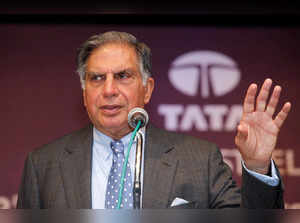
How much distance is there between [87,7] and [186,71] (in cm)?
88

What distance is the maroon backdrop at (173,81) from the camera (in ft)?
11.4

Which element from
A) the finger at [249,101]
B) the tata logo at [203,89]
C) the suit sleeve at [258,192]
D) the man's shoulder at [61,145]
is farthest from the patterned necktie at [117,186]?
the tata logo at [203,89]

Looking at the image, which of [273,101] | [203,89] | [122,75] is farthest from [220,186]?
[203,89]

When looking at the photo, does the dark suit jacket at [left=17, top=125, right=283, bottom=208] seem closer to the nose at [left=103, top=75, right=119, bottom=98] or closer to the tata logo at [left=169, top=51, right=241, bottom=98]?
the nose at [left=103, top=75, right=119, bottom=98]

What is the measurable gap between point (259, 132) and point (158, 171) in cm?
62

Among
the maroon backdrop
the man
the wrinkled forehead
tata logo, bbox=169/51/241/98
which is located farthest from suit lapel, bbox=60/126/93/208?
tata logo, bbox=169/51/241/98

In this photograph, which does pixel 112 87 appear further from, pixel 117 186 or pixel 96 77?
pixel 117 186

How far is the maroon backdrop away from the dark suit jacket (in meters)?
1.12

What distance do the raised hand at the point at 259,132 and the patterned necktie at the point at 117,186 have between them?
615mm

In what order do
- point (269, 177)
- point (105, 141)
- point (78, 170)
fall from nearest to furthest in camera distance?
1. point (269, 177)
2. point (78, 170)
3. point (105, 141)

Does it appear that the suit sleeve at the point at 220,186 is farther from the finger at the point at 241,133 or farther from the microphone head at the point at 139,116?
the microphone head at the point at 139,116

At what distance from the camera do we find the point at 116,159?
7.24 ft

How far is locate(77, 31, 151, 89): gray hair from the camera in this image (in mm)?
2346

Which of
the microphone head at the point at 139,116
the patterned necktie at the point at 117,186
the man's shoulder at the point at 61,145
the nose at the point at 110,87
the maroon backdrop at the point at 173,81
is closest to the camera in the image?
the microphone head at the point at 139,116
